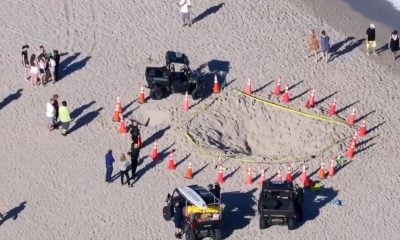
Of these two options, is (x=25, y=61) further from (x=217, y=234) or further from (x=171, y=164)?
(x=217, y=234)

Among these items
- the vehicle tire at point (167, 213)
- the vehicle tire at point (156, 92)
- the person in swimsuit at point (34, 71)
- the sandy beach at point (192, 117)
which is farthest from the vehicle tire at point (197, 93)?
the vehicle tire at point (167, 213)

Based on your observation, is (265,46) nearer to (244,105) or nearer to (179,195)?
(244,105)

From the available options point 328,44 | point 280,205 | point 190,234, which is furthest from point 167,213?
point 328,44

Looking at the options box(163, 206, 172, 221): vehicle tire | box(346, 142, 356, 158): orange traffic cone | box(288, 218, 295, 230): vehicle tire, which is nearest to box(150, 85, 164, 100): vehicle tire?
box(163, 206, 172, 221): vehicle tire

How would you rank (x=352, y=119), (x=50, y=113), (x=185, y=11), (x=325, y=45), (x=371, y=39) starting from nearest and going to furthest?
1. (x=50, y=113)
2. (x=352, y=119)
3. (x=325, y=45)
4. (x=371, y=39)
5. (x=185, y=11)

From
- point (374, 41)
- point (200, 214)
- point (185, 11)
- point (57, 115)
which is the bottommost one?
point (200, 214)

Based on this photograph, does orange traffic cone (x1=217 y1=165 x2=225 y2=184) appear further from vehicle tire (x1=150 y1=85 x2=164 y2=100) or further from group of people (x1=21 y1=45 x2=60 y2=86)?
group of people (x1=21 y1=45 x2=60 y2=86)
